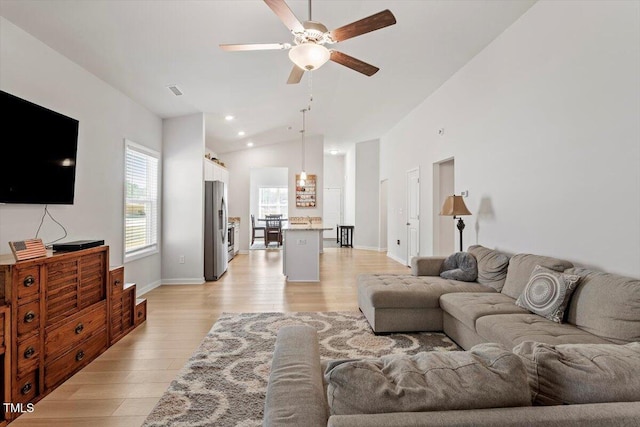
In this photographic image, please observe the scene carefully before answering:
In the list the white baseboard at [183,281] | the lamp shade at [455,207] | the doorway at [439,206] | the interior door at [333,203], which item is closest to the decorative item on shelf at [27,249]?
the white baseboard at [183,281]

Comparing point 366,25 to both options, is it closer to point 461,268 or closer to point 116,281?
point 461,268

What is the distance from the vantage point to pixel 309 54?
93.4 inches

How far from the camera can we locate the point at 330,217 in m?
12.7

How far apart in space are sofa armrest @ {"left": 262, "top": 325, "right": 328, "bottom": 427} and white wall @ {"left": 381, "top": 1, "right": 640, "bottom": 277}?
2.46m

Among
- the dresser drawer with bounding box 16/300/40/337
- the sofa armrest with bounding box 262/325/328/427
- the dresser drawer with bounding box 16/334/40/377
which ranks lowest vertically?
the dresser drawer with bounding box 16/334/40/377

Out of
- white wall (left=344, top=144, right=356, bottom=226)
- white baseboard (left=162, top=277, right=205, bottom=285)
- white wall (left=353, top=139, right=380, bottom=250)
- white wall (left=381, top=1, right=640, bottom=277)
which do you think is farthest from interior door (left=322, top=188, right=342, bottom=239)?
white wall (left=381, top=1, right=640, bottom=277)

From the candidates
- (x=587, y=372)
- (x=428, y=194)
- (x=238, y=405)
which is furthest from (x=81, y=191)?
(x=428, y=194)

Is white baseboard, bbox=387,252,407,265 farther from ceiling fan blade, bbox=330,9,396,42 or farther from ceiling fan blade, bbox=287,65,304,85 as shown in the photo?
ceiling fan blade, bbox=330,9,396,42

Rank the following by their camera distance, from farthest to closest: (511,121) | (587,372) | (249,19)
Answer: (511,121) < (249,19) < (587,372)

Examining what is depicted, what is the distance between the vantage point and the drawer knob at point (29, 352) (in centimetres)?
215

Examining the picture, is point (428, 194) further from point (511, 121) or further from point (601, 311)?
point (601, 311)

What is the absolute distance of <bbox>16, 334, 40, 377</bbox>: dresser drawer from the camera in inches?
82.6

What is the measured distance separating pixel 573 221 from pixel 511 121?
1.36 m

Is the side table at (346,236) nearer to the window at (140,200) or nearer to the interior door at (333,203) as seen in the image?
the interior door at (333,203)
